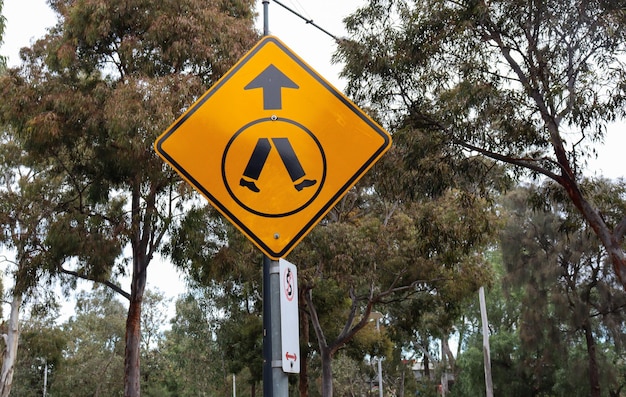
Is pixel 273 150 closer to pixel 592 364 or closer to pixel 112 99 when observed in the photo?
pixel 112 99

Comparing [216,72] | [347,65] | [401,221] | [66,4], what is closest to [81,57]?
[66,4]

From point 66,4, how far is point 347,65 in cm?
847

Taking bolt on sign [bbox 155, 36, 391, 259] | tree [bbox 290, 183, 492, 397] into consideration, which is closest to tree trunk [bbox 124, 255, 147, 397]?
tree [bbox 290, 183, 492, 397]

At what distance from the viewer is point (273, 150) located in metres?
2.56

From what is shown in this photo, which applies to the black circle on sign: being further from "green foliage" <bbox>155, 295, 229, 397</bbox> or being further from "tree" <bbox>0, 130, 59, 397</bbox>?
"green foliage" <bbox>155, 295, 229, 397</bbox>

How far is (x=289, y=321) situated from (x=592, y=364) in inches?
1142

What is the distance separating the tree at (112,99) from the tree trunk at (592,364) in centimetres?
1957

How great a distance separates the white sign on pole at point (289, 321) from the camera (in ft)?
7.45

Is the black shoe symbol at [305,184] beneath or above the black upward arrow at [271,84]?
beneath

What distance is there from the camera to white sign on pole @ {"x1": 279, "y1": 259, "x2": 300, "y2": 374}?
7.45 feet

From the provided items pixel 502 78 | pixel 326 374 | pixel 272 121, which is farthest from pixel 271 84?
pixel 326 374

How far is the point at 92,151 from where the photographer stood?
54.0 ft

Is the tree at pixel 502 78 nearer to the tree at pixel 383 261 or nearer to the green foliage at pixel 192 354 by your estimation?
the tree at pixel 383 261

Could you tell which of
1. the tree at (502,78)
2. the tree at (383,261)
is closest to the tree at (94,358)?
the tree at (383,261)
